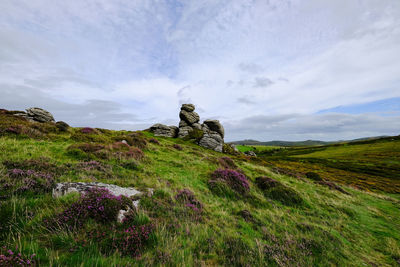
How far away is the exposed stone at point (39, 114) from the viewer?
30123 millimetres

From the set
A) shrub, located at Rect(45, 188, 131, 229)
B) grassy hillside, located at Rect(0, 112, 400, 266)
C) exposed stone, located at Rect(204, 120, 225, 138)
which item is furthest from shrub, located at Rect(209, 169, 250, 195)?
exposed stone, located at Rect(204, 120, 225, 138)

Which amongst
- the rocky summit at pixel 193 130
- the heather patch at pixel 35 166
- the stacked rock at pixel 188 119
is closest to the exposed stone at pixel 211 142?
the rocky summit at pixel 193 130

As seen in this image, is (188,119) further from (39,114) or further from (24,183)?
(24,183)

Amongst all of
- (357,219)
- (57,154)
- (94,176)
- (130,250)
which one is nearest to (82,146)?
(57,154)

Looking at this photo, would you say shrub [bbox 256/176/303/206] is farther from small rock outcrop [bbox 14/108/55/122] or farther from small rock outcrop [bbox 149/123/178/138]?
small rock outcrop [bbox 14/108/55/122]

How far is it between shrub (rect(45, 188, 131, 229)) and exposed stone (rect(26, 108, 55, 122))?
38.9 m

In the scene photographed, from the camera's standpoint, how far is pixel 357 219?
38.9 feet

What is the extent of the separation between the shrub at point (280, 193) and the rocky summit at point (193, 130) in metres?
30.0

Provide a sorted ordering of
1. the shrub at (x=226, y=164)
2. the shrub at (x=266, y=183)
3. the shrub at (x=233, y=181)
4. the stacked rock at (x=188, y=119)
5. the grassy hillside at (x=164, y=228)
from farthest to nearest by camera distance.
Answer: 1. the stacked rock at (x=188, y=119)
2. the shrub at (x=226, y=164)
3. the shrub at (x=266, y=183)
4. the shrub at (x=233, y=181)
5. the grassy hillside at (x=164, y=228)

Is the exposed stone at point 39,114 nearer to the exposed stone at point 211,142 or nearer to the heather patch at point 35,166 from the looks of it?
the heather patch at point 35,166

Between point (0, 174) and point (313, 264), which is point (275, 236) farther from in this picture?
point (0, 174)

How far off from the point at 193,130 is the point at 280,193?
42562 mm

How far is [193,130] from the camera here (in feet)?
175

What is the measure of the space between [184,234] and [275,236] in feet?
13.8
